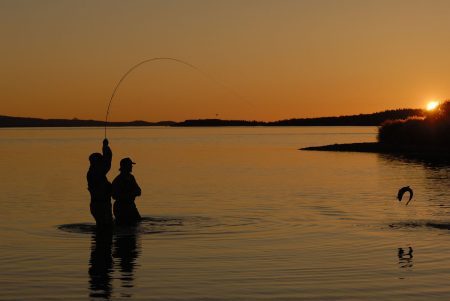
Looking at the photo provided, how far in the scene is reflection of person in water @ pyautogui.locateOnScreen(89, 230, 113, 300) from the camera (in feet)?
44.2

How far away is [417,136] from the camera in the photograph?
81938 millimetres

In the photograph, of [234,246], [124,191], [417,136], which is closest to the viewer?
[234,246]

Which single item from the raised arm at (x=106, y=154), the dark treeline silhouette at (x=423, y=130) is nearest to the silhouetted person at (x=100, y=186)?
the raised arm at (x=106, y=154)

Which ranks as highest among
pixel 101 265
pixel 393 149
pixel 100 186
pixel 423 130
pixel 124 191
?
pixel 423 130

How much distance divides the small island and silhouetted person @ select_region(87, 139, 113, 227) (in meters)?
55.9

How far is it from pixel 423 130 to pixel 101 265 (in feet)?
224

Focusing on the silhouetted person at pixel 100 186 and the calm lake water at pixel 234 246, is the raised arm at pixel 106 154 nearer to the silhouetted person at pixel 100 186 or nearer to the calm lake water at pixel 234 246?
the silhouetted person at pixel 100 186

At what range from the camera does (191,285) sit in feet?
45.7

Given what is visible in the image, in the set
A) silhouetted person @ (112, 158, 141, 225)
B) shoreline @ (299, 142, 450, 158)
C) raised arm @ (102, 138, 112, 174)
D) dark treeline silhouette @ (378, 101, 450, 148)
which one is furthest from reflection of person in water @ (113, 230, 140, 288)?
dark treeline silhouette @ (378, 101, 450, 148)

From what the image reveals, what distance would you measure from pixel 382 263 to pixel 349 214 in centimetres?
1049

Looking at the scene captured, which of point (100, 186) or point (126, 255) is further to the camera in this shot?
point (100, 186)

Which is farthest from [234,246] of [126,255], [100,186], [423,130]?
[423,130]

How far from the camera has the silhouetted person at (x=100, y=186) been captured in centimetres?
1842

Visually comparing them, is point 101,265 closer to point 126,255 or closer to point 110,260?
point 110,260
